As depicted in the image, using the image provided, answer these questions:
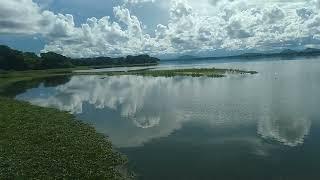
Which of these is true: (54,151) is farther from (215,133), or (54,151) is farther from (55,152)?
(215,133)

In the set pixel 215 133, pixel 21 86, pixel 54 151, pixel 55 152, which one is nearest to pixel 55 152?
pixel 55 152

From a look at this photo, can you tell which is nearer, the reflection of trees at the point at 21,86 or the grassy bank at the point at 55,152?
the grassy bank at the point at 55,152

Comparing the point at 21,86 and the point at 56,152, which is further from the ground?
the point at 56,152

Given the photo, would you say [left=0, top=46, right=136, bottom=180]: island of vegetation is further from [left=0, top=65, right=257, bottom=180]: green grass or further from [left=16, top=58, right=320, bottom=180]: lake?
[left=16, top=58, right=320, bottom=180]: lake

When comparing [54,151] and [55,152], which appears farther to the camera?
[54,151]

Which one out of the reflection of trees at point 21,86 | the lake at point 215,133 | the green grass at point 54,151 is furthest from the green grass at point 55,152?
the reflection of trees at point 21,86

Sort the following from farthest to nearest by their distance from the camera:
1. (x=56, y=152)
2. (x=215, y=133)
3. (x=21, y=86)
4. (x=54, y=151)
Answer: (x=21, y=86) < (x=215, y=133) < (x=54, y=151) < (x=56, y=152)

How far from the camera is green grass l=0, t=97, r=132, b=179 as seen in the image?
28328 mm

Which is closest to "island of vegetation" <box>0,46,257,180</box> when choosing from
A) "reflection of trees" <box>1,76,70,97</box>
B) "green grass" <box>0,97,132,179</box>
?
"green grass" <box>0,97,132,179</box>

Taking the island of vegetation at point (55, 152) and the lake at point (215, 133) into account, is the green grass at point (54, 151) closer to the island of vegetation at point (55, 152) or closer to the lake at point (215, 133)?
the island of vegetation at point (55, 152)

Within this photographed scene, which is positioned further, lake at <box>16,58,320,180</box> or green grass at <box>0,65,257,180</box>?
lake at <box>16,58,320,180</box>

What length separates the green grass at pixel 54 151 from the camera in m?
28.3

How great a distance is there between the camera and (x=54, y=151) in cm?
3456

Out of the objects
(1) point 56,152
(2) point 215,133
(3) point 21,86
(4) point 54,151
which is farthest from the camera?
(3) point 21,86
